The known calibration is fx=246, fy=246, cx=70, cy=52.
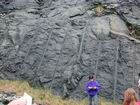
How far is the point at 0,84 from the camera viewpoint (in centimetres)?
1252

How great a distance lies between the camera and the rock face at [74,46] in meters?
12.2

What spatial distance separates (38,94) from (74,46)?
3453 millimetres

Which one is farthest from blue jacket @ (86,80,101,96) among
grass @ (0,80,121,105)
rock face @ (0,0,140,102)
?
rock face @ (0,0,140,102)

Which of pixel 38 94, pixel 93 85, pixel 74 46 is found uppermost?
pixel 93 85

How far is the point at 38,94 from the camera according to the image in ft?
38.2

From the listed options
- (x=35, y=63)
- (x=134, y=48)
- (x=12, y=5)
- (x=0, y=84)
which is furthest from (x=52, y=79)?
(x=12, y=5)

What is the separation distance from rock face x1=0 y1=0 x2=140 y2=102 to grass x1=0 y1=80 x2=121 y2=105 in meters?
0.37

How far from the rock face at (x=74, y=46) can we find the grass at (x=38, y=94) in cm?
37

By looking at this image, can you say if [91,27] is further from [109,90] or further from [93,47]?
[109,90]

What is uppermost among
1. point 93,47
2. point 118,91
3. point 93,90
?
point 93,90

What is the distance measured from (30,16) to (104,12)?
4.81 meters

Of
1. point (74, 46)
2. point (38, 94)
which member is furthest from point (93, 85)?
point (74, 46)

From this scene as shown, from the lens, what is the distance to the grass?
11.1 metres

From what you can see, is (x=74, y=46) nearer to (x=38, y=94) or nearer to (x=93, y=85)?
(x=38, y=94)
